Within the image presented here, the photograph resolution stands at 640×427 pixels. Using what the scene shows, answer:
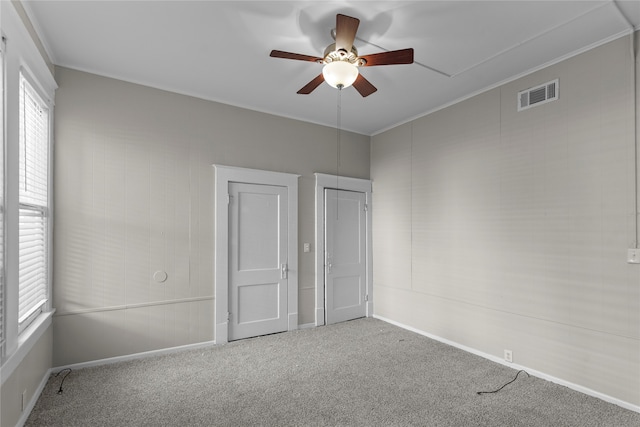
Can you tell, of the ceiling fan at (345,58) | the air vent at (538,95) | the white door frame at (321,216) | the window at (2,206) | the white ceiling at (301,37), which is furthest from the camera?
the white door frame at (321,216)

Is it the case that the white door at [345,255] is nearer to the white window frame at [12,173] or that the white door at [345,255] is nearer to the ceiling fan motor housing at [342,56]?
the ceiling fan motor housing at [342,56]

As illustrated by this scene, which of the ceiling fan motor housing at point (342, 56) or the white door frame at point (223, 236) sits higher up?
the ceiling fan motor housing at point (342, 56)

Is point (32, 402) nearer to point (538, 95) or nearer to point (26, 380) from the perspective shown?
point (26, 380)

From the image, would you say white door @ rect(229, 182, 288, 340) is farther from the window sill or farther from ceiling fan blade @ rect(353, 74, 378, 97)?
ceiling fan blade @ rect(353, 74, 378, 97)

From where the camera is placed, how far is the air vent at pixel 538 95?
10.1 feet

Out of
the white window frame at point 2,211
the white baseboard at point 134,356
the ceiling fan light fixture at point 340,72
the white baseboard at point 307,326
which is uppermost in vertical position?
the ceiling fan light fixture at point 340,72

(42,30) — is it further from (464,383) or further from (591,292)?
(591,292)

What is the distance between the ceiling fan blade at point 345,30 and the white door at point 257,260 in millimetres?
2294

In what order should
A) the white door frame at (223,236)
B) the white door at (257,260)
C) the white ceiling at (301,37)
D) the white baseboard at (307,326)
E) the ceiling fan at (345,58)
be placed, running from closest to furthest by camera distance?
1. the ceiling fan at (345,58)
2. the white ceiling at (301,37)
3. the white door frame at (223,236)
4. the white door at (257,260)
5. the white baseboard at (307,326)

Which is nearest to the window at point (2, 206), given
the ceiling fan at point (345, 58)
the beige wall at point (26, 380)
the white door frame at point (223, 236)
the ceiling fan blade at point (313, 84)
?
the beige wall at point (26, 380)

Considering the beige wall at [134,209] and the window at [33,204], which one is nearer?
the window at [33,204]

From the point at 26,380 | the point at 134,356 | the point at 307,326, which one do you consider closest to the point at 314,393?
the point at 307,326

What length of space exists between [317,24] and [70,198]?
9.00 ft

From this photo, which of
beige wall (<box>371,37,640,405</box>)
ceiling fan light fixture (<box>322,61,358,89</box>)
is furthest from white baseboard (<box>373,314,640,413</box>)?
ceiling fan light fixture (<box>322,61,358,89</box>)
